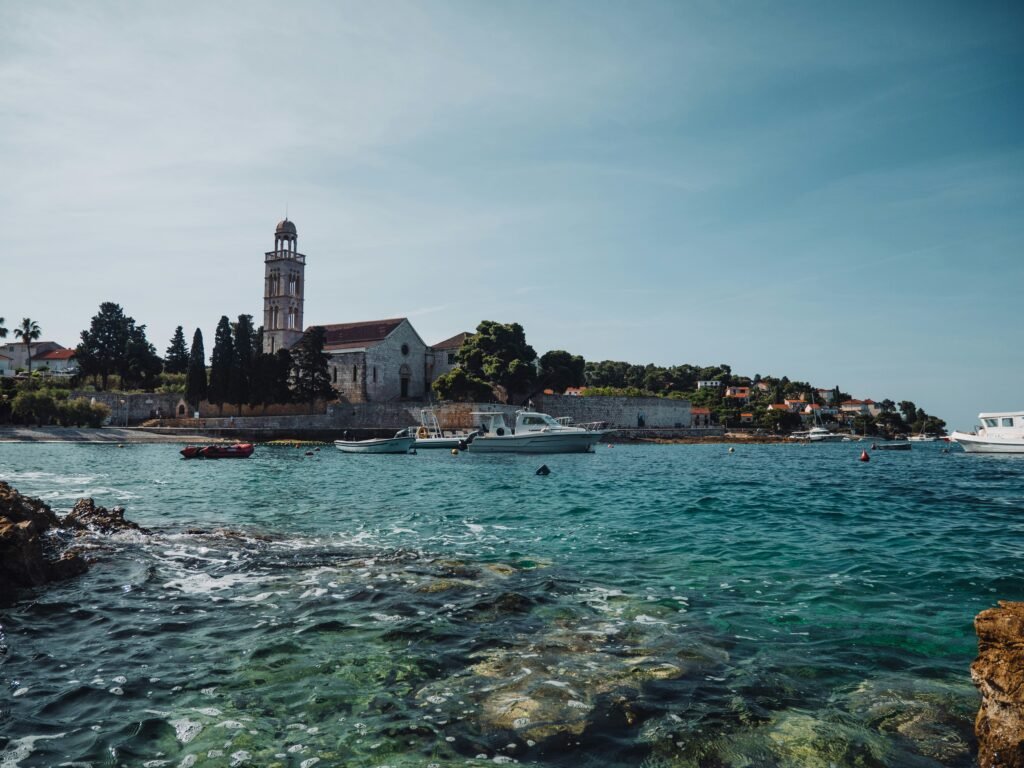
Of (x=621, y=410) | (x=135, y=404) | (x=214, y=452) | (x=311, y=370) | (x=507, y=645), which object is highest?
(x=311, y=370)

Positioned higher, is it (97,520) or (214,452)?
(97,520)

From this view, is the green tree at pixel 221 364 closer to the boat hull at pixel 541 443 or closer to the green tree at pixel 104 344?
the green tree at pixel 104 344

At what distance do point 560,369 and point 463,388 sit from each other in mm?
11800

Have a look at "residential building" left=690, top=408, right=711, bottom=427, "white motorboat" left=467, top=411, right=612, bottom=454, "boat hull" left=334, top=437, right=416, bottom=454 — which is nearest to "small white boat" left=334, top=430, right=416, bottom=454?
"boat hull" left=334, top=437, right=416, bottom=454

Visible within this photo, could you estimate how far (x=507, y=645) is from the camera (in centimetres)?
561

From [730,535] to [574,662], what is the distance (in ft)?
25.6

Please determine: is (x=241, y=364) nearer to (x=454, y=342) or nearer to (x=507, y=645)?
(x=454, y=342)

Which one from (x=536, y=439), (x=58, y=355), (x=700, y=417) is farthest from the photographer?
(x=58, y=355)

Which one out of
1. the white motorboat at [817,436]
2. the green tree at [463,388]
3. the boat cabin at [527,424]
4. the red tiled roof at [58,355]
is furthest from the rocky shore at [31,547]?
the red tiled roof at [58,355]

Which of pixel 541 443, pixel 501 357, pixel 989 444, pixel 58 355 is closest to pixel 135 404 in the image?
pixel 501 357

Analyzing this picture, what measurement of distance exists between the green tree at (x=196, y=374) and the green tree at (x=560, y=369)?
34.5 metres

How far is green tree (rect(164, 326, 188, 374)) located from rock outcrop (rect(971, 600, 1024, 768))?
280 feet

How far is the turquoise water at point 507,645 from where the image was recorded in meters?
3.92

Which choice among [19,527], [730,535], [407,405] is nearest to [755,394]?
[407,405]
